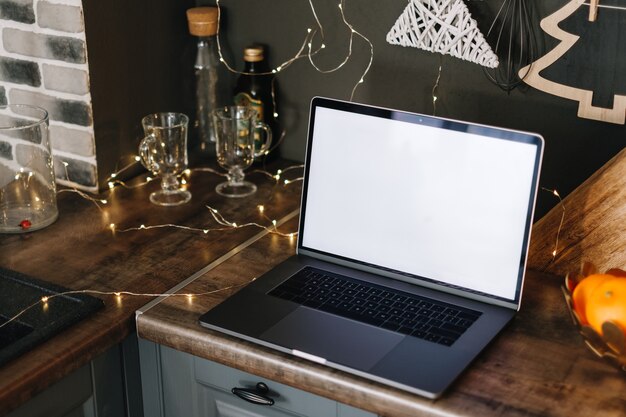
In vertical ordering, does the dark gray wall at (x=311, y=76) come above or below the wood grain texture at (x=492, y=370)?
above

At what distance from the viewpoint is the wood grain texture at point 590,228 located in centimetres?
140

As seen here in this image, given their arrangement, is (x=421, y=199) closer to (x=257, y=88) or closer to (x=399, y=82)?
(x=399, y=82)

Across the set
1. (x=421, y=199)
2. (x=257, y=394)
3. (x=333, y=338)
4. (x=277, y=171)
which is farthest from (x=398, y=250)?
(x=277, y=171)

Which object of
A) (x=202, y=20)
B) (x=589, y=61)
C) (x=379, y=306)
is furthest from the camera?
(x=202, y=20)

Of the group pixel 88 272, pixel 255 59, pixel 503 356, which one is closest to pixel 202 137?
pixel 255 59

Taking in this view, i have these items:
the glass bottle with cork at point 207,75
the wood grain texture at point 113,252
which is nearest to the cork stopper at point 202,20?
the glass bottle with cork at point 207,75

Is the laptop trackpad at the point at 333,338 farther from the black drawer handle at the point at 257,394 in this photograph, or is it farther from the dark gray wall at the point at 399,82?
the dark gray wall at the point at 399,82

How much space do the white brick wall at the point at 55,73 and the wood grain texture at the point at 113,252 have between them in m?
0.08

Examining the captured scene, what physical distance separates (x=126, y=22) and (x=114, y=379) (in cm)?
75

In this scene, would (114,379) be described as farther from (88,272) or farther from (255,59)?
(255,59)

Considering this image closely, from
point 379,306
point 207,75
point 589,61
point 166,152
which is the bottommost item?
point 379,306

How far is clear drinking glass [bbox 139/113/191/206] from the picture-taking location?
1699 mm

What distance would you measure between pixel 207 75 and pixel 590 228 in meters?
0.90

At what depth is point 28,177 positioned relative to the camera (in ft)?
5.62
